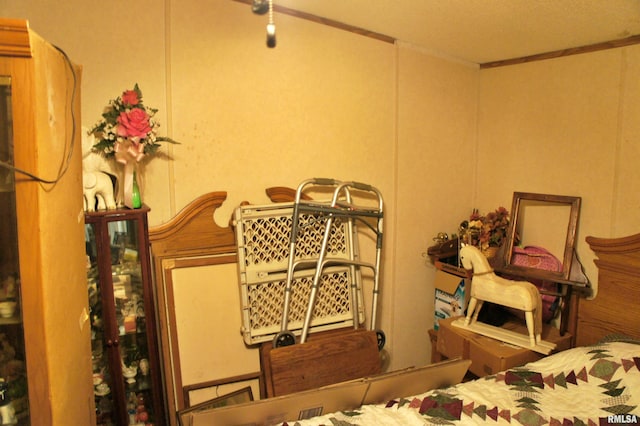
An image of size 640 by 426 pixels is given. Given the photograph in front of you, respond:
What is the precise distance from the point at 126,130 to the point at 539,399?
2073 millimetres

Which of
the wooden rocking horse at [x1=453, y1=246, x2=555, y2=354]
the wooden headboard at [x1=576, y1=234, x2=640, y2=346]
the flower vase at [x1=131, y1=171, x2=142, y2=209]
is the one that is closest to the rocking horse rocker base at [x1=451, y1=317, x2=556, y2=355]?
the wooden rocking horse at [x1=453, y1=246, x2=555, y2=354]

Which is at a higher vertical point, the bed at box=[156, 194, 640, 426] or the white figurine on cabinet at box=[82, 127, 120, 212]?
the white figurine on cabinet at box=[82, 127, 120, 212]

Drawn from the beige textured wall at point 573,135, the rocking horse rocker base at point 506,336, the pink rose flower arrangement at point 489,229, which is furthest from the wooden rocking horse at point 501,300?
the beige textured wall at point 573,135

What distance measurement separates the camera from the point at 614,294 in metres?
2.26

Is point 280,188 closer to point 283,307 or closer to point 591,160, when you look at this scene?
point 283,307

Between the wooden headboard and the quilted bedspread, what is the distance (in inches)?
8.9

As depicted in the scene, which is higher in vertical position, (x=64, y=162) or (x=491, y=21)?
(x=491, y=21)

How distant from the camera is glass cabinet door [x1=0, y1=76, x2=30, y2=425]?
1.07 m

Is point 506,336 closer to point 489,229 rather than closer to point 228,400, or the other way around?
point 489,229

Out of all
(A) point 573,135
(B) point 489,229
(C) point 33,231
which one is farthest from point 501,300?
(C) point 33,231

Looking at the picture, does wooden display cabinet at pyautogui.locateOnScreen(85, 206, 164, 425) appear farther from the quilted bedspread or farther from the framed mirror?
the framed mirror

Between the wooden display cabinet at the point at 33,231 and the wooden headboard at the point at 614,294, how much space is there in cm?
243

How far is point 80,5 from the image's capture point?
197cm

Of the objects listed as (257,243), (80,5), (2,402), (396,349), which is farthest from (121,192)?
(396,349)
